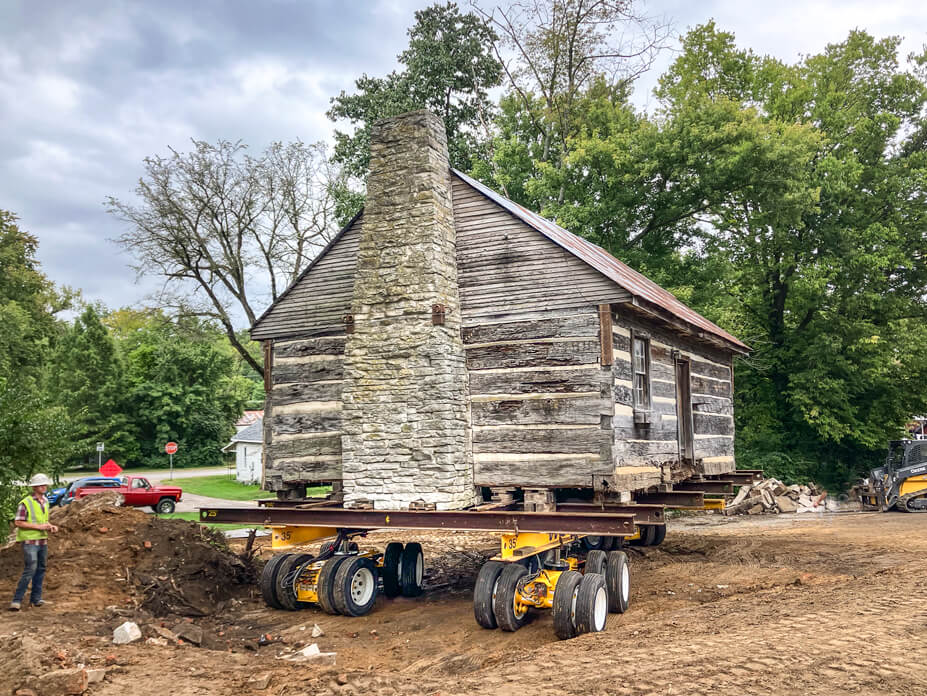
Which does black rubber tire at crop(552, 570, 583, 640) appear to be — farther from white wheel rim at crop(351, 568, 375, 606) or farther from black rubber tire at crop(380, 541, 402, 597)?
black rubber tire at crop(380, 541, 402, 597)

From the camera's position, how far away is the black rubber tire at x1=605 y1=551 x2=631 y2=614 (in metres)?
10.8

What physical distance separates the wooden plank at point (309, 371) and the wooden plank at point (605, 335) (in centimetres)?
444

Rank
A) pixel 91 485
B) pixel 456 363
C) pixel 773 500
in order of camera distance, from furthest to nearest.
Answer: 1. pixel 91 485
2. pixel 773 500
3. pixel 456 363

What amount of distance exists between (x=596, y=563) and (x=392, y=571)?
3742 millimetres

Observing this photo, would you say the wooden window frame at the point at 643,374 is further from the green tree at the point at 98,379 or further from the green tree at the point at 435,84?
the green tree at the point at 98,379

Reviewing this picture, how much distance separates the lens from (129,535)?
512 inches

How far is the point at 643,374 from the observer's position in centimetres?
1267

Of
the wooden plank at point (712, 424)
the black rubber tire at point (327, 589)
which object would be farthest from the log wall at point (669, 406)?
the black rubber tire at point (327, 589)

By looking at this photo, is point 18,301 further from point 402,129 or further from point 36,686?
point 36,686

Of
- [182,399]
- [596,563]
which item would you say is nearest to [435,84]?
[596,563]

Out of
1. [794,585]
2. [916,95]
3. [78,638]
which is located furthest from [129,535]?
[916,95]

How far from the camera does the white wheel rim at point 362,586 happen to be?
11211mm

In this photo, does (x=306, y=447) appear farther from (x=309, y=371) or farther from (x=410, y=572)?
(x=410, y=572)

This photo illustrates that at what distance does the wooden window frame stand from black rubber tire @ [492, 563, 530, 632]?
3593mm
